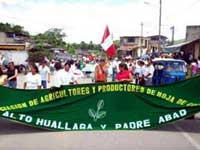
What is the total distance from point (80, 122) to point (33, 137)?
1.39 meters

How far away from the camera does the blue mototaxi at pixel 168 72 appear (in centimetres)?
2695

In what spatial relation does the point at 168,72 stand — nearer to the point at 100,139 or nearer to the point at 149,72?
the point at 149,72

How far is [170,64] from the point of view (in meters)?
28.8

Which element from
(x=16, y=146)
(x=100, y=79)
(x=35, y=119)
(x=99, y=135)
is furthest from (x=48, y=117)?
(x=100, y=79)

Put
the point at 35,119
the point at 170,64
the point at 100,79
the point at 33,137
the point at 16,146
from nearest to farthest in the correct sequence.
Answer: the point at 16,146 → the point at 33,137 → the point at 35,119 → the point at 100,79 → the point at 170,64

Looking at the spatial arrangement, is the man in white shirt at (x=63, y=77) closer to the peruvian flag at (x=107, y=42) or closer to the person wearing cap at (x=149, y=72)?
the peruvian flag at (x=107, y=42)

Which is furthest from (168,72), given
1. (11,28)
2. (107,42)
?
(11,28)

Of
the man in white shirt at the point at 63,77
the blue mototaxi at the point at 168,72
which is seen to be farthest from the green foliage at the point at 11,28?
the man in white shirt at the point at 63,77

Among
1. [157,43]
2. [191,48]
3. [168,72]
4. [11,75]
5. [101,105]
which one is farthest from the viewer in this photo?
[157,43]

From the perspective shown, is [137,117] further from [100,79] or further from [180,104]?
[100,79]

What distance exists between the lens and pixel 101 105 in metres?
12.9

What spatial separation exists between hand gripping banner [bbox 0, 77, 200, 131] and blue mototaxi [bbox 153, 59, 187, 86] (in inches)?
530

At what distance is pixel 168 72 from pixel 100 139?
17072 mm

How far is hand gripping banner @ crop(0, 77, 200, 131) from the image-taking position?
1267cm
